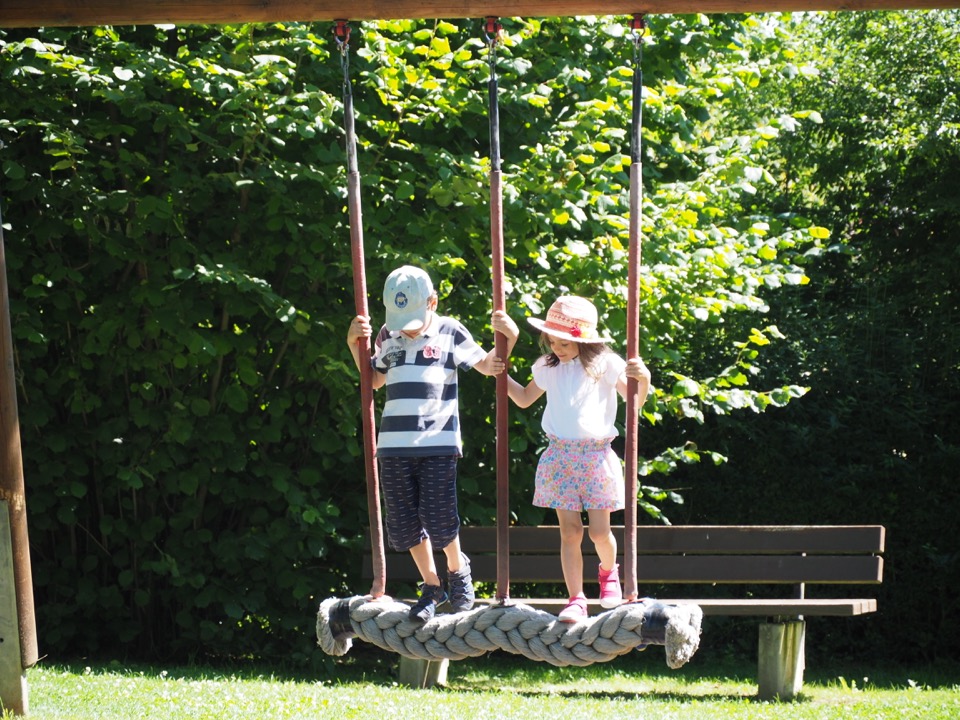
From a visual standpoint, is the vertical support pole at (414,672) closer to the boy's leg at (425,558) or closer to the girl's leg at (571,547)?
the boy's leg at (425,558)

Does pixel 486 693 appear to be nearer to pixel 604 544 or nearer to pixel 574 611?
pixel 604 544

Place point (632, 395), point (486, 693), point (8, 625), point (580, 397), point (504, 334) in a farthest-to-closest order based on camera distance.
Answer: point (486, 693) < point (8, 625) < point (580, 397) < point (504, 334) < point (632, 395)

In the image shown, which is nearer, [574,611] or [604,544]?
[574,611]

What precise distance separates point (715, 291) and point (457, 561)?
9.70 ft

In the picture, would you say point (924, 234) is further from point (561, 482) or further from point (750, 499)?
point (561, 482)

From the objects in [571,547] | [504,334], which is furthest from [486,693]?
[504,334]

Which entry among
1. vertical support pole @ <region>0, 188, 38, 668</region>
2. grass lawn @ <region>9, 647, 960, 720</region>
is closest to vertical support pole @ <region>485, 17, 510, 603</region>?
grass lawn @ <region>9, 647, 960, 720</region>

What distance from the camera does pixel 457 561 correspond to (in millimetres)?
4992

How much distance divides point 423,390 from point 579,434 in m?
0.63

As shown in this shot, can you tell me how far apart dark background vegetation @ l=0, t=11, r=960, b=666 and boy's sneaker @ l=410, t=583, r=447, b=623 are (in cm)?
215

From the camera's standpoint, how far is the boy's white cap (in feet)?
15.9

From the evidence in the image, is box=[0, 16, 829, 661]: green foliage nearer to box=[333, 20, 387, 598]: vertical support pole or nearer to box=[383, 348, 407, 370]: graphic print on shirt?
box=[333, 20, 387, 598]: vertical support pole

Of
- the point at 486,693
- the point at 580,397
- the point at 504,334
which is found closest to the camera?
the point at 504,334

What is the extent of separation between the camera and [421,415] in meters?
4.81
